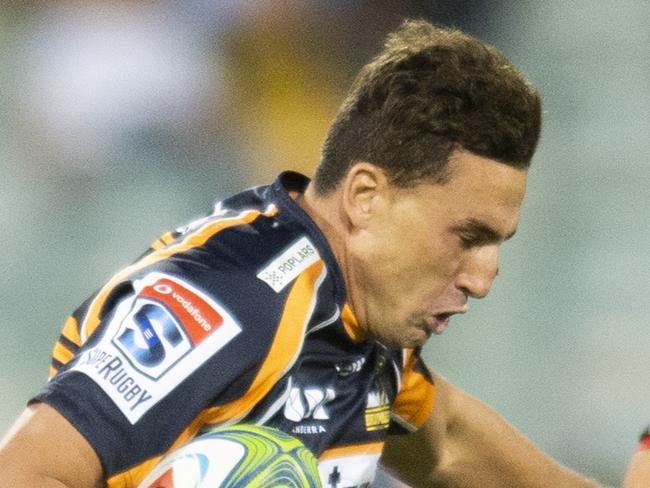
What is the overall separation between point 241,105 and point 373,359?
2520 mm

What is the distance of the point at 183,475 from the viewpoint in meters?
1.88

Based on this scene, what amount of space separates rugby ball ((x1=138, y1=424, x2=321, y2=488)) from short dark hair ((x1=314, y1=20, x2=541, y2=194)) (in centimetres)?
58

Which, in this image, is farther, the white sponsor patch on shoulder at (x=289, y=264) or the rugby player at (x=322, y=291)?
the white sponsor patch on shoulder at (x=289, y=264)

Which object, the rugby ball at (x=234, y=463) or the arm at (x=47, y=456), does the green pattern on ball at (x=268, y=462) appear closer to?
the rugby ball at (x=234, y=463)

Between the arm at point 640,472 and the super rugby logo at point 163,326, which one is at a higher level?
the super rugby logo at point 163,326

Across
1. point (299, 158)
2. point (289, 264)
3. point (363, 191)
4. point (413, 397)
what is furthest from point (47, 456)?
point (299, 158)

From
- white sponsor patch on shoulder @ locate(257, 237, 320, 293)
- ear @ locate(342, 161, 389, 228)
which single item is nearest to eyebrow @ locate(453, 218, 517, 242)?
ear @ locate(342, 161, 389, 228)

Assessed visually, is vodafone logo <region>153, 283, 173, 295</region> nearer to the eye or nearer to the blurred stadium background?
the eye

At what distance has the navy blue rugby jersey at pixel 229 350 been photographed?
186 centimetres

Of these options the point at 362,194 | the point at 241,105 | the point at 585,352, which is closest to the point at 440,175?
the point at 362,194

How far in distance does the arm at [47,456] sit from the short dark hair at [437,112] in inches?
31.4

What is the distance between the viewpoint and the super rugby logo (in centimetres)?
189

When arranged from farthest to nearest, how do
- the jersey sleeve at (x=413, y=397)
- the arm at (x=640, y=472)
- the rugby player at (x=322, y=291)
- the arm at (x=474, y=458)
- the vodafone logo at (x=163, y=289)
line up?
the arm at (x=474, y=458)
the jersey sleeve at (x=413, y=397)
the arm at (x=640, y=472)
the vodafone logo at (x=163, y=289)
the rugby player at (x=322, y=291)

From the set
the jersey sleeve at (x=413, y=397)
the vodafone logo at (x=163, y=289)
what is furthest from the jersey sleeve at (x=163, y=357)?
the jersey sleeve at (x=413, y=397)
